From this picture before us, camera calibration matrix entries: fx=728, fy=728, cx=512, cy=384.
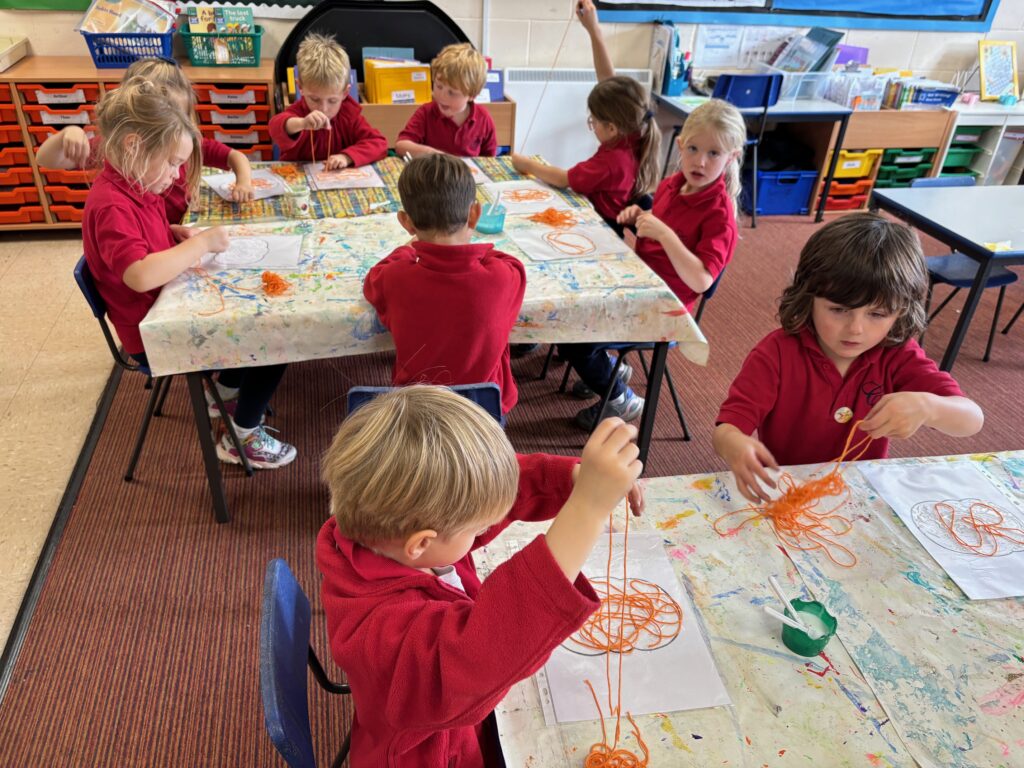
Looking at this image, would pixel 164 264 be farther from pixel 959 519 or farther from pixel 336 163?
pixel 959 519

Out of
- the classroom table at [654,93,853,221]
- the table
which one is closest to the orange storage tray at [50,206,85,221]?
the classroom table at [654,93,853,221]

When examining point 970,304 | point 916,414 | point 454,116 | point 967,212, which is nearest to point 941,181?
point 967,212

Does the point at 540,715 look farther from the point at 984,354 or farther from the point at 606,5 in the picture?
the point at 606,5

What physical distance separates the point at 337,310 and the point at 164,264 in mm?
Answer: 445

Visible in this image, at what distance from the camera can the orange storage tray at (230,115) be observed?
3.67 metres

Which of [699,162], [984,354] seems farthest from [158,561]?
[984,354]

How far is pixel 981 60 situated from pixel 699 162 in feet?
12.7

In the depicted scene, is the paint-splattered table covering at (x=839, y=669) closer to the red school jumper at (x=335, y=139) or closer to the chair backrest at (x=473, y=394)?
the chair backrest at (x=473, y=394)

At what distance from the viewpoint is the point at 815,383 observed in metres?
1.50

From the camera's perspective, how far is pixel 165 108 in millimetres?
1843

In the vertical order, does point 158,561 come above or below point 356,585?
below

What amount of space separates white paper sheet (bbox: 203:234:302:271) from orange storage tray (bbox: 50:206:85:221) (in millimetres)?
2279

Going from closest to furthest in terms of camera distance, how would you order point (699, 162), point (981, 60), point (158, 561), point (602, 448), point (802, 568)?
point (602, 448) → point (802, 568) → point (158, 561) → point (699, 162) → point (981, 60)

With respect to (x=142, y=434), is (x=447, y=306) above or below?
above
